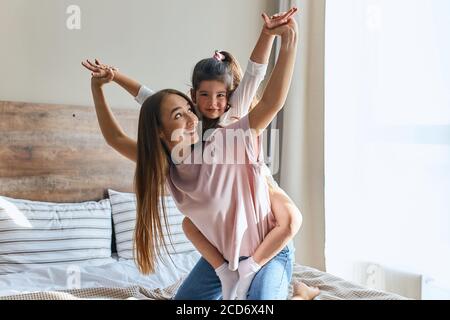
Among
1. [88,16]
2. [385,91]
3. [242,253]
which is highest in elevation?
[88,16]

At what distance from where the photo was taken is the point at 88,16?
5.24ft

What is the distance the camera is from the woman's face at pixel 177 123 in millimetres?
870

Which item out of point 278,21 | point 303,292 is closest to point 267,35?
point 278,21

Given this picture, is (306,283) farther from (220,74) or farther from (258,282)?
(220,74)

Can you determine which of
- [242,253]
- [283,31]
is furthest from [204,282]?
[283,31]

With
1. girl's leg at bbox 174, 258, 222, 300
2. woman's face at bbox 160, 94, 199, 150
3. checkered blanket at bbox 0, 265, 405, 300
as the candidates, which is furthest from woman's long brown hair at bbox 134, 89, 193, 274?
checkered blanket at bbox 0, 265, 405, 300

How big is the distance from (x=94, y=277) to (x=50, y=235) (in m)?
0.27

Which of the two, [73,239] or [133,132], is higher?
[133,132]

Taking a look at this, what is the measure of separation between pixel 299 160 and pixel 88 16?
0.82m

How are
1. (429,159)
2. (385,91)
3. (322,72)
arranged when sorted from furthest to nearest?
1. (322,72)
2. (385,91)
3. (429,159)

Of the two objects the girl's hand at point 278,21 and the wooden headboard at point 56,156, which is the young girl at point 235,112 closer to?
the girl's hand at point 278,21

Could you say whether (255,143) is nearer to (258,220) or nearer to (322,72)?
(258,220)

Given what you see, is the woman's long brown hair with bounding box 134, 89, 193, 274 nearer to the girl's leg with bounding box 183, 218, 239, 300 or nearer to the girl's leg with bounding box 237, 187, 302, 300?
the girl's leg with bounding box 183, 218, 239, 300

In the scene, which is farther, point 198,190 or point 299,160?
point 299,160
